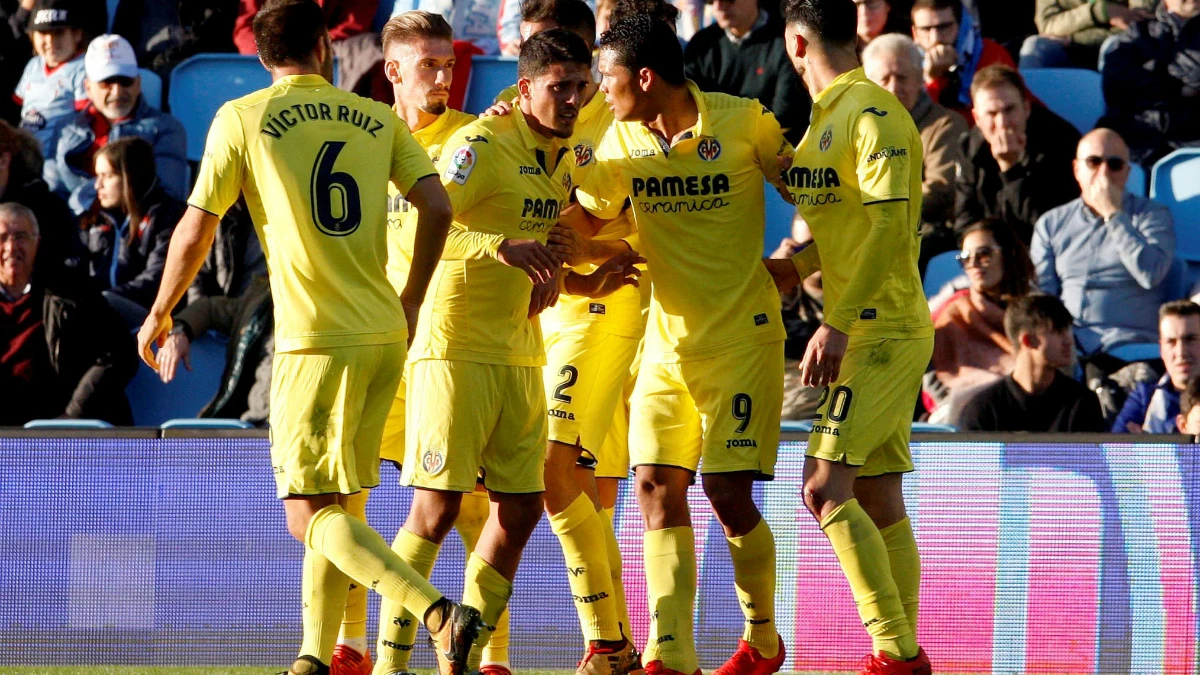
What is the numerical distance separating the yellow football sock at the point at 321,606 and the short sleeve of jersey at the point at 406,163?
1249 millimetres

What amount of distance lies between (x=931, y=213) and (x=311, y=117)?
5095mm

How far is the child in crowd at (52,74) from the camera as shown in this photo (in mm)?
11109

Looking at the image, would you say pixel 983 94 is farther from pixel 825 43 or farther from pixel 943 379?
pixel 825 43

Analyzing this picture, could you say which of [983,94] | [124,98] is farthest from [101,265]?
[983,94]

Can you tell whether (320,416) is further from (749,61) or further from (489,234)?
(749,61)

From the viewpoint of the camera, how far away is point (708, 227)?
5977 mm

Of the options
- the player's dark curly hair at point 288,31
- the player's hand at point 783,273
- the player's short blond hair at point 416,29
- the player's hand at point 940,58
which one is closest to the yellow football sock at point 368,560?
the player's dark curly hair at point 288,31

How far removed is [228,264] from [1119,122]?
5.58 metres

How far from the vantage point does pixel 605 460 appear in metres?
6.75

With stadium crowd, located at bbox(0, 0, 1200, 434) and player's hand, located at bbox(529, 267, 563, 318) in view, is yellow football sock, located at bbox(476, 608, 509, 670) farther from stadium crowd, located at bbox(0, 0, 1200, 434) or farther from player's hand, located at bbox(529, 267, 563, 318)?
stadium crowd, located at bbox(0, 0, 1200, 434)

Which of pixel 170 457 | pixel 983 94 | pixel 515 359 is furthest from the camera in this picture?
pixel 983 94

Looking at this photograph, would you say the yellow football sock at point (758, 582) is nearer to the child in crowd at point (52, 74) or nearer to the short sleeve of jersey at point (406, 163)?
the short sleeve of jersey at point (406, 163)

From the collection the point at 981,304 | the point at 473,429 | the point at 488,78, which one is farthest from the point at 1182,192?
the point at 473,429

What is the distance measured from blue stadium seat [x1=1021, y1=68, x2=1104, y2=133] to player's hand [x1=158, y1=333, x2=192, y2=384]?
18.0ft
